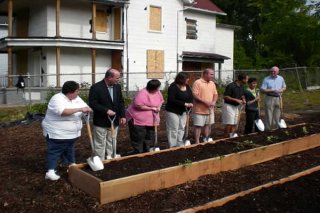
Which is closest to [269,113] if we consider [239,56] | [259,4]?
[259,4]

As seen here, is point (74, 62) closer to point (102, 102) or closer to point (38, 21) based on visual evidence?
point (38, 21)

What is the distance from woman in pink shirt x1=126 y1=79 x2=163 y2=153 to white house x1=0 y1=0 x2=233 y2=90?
13.3 m

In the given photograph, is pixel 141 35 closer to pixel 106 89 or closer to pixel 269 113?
pixel 269 113

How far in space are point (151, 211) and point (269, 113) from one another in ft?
19.9

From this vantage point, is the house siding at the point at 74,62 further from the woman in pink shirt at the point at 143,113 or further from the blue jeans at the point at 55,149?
the blue jeans at the point at 55,149

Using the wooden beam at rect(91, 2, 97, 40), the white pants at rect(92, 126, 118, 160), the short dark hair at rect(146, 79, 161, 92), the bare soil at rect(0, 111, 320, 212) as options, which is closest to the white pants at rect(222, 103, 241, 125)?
the bare soil at rect(0, 111, 320, 212)

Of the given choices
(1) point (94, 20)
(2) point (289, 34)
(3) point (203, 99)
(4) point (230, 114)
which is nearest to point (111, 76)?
(3) point (203, 99)

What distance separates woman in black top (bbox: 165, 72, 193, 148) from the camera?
317 inches

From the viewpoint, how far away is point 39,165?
24.5 feet

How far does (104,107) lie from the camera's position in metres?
6.84

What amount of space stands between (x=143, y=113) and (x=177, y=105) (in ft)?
2.38

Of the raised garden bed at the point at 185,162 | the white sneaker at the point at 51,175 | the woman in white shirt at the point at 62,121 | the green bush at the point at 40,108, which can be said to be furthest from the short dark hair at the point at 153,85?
the green bush at the point at 40,108

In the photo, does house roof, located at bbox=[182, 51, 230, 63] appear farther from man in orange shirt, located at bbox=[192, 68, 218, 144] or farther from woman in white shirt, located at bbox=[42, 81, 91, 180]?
woman in white shirt, located at bbox=[42, 81, 91, 180]

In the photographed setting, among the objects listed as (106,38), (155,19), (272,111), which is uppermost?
(155,19)
